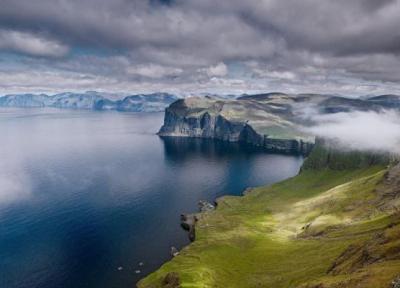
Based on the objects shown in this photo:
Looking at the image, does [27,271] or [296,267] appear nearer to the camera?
[296,267]

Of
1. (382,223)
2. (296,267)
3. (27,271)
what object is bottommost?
(27,271)

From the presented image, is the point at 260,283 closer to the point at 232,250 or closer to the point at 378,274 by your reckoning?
the point at 232,250

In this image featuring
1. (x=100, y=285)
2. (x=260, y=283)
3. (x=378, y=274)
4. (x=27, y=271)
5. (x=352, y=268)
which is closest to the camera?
(x=378, y=274)

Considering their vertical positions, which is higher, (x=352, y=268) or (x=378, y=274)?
(x=378, y=274)

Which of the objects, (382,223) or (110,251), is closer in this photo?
(382,223)

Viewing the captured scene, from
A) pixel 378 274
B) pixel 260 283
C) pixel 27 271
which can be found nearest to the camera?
pixel 378 274

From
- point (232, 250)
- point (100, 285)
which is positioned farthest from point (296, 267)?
point (100, 285)

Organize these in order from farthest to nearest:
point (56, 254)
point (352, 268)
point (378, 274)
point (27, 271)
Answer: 1. point (56, 254)
2. point (27, 271)
3. point (352, 268)
4. point (378, 274)

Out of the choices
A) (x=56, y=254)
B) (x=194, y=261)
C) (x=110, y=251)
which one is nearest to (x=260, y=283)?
(x=194, y=261)

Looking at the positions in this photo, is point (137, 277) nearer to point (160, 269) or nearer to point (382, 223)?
point (160, 269)
